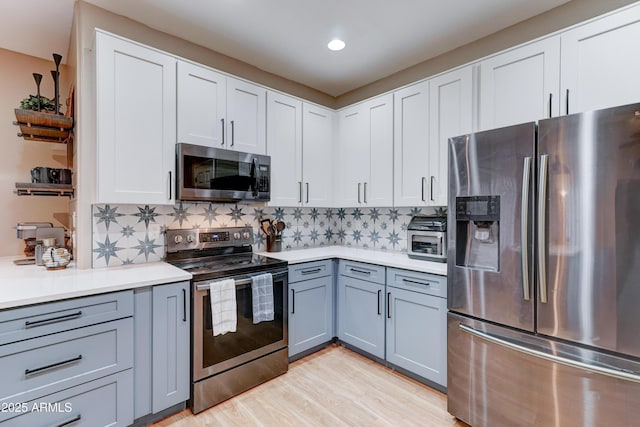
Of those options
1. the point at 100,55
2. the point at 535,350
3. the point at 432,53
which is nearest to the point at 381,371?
the point at 535,350

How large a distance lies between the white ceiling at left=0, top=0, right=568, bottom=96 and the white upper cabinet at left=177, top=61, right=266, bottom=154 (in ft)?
1.11

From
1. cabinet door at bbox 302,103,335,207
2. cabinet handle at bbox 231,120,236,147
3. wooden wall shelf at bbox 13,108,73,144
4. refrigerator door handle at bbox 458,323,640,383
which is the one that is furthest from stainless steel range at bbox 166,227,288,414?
refrigerator door handle at bbox 458,323,640,383

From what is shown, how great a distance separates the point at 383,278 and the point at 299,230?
1217mm

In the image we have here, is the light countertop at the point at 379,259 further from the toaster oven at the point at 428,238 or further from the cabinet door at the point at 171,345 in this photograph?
the cabinet door at the point at 171,345

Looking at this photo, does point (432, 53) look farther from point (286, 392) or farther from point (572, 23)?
point (286, 392)

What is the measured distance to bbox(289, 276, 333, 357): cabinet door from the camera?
257 cm

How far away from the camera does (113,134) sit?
1976 mm

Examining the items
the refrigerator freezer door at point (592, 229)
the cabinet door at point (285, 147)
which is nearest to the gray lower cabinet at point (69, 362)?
the cabinet door at point (285, 147)

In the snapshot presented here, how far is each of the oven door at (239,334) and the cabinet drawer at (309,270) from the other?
0.32ft

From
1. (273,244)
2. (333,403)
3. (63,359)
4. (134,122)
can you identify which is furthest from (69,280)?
(333,403)

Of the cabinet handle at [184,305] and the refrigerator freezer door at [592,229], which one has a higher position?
the refrigerator freezer door at [592,229]

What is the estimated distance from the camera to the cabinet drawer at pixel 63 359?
1.40 meters

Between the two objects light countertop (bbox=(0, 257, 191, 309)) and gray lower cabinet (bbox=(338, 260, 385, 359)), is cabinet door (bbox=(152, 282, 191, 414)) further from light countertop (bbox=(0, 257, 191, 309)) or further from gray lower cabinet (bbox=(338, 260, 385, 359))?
gray lower cabinet (bbox=(338, 260, 385, 359))

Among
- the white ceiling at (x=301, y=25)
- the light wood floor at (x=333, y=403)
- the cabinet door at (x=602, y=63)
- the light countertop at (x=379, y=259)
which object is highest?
the white ceiling at (x=301, y=25)
